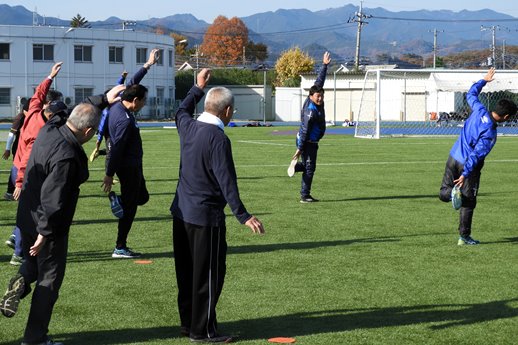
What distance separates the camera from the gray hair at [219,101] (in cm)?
726

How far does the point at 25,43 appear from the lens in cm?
7362

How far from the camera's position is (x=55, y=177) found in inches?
263

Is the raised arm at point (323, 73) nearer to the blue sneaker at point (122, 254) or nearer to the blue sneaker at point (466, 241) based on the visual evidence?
the blue sneaker at point (466, 241)

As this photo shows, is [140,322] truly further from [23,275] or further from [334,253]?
[334,253]

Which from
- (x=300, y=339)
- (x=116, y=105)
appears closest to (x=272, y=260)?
(x=116, y=105)

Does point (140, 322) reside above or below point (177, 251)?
below

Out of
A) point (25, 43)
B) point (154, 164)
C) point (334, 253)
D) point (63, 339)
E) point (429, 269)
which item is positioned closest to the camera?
point (63, 339)

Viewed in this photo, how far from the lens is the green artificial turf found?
782 cm

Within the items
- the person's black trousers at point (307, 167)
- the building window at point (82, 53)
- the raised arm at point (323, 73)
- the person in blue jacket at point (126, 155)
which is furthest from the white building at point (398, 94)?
the person in blue jacket at point (126, 155)

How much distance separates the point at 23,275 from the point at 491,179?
15535 millimetres

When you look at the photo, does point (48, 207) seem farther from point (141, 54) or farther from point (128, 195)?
point (141, 54)

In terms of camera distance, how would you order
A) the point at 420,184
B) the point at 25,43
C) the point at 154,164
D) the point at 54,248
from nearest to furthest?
the point at 54,248
the point at 420,184
the point at 154,164
the point at 25,43

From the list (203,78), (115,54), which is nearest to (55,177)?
(203,78)

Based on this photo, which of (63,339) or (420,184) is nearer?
(63,339)
